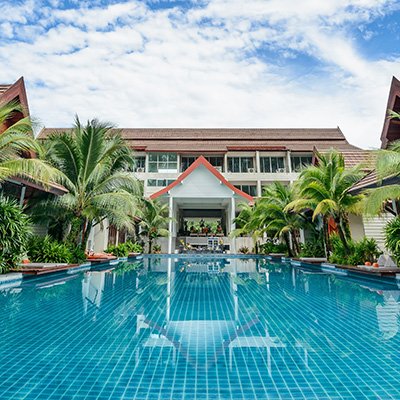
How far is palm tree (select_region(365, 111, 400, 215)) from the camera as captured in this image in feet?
20.6

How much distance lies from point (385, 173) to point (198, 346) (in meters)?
5.83

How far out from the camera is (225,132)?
32.1m

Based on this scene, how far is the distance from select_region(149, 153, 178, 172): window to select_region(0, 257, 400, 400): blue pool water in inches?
819

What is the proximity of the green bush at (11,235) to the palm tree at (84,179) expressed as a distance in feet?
6.95

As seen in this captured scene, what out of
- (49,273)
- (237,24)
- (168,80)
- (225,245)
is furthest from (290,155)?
(49,273)

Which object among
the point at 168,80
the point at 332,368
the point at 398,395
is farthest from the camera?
the point at 168,80

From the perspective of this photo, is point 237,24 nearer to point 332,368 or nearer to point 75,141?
point 75,141

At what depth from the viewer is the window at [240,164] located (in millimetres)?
27266

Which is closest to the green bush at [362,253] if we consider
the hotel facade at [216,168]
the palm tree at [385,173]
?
the palm tree at [385,173]

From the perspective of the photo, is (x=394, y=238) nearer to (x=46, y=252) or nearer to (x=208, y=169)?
(x=46, y=252)

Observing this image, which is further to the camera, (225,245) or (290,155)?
(290,155)

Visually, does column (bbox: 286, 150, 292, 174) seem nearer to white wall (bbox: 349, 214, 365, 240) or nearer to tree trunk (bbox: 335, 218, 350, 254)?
white wall (bbox: 349, 214, 365, 240)

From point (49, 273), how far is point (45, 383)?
6593 millimetres

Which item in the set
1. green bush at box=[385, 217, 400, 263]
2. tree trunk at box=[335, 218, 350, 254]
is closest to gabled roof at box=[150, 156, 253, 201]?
tree trunk at box=[335, 218, 350, 254]
